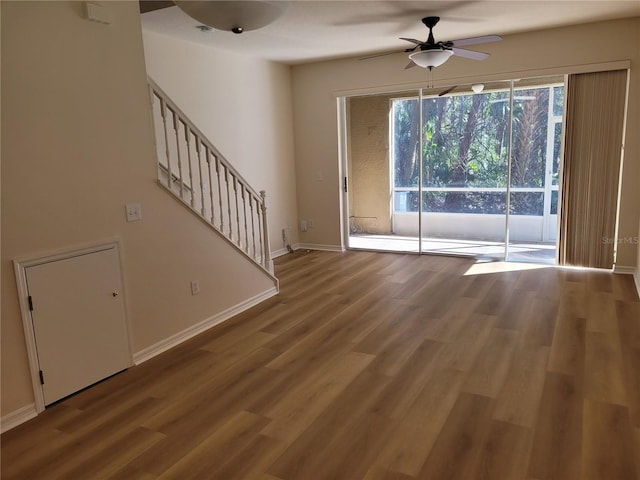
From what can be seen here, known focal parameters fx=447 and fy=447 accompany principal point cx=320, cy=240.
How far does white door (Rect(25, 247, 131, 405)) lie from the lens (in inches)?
110

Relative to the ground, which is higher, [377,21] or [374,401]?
[377,21]

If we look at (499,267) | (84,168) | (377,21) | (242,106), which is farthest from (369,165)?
(84,168)

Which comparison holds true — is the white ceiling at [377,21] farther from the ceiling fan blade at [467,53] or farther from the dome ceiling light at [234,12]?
the dome ceiling light at [234,12]

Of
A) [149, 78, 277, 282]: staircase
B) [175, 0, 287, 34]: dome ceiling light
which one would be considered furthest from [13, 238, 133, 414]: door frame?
[175, 0, 287, 34]: dome ceiling light

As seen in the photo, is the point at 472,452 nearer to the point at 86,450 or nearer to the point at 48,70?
the point at 86,450

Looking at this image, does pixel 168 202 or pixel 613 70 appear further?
pixel 613 70

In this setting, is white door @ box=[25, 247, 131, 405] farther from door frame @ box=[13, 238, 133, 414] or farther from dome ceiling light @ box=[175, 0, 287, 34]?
dome ceiling light @ box=[175, 0, 287, 34]

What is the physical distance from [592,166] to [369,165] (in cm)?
334

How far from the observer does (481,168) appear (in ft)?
20.9

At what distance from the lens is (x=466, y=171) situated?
6.51 m

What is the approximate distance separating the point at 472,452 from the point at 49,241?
9.02ft

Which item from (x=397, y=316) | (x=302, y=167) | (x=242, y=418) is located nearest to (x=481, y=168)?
(x=302, y=167)

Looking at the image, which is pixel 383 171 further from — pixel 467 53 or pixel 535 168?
pixel 467 53

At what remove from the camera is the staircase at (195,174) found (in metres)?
3.67
